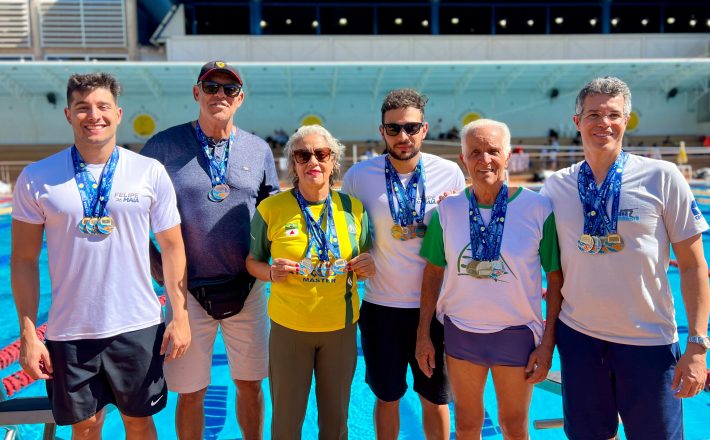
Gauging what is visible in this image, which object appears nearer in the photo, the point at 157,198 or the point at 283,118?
the point at 157,198

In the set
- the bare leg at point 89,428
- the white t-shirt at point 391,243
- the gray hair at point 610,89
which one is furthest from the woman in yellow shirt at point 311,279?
the gray hair at point 610,89

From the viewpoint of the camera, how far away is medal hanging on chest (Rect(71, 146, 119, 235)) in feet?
6.64

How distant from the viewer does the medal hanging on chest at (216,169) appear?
2.46 m

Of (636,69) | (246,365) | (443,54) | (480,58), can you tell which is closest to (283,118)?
(443,54)

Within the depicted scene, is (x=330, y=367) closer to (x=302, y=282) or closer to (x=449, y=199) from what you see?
(x=302, y=282)

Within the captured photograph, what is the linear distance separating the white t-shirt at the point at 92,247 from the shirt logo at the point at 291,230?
1.79ft

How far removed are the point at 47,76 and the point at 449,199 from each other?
73.1 feet

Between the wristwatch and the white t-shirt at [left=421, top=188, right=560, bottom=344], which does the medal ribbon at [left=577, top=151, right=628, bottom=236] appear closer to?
the white t-shirt at [left=421, top=188, right=560, bottom=344]

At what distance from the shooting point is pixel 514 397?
214cm

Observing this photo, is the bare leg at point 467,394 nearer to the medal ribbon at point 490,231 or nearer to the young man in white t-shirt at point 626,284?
the young man in white t-shirt at point 626,284

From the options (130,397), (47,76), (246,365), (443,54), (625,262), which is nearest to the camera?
(625,262)

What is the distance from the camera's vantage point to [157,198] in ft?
7.16

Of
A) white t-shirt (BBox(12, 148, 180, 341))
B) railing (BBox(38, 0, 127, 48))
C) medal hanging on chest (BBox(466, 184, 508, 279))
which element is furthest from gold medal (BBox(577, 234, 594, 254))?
railing (BBox(38, 0, 127, 48))

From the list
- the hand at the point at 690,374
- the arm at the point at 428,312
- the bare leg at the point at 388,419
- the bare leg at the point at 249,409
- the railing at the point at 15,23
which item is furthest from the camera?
the railing at the point at 15,23
